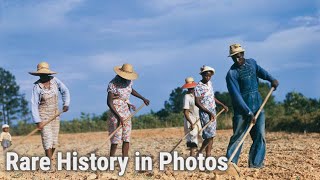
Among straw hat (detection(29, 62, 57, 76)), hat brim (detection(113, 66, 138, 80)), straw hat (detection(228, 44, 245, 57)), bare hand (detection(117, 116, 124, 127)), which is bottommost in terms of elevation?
bare hand (detection(117, 116, 124, 127))

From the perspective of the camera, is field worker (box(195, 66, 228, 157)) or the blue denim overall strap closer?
the blue denim overall strap

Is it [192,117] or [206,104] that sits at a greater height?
[206,104]

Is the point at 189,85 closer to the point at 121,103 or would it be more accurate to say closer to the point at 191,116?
the point at 191,116

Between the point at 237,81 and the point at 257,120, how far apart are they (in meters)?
0.63

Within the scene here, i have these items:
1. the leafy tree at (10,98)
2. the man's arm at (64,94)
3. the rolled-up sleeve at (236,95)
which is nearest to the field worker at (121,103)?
the man's arm at (64,94)

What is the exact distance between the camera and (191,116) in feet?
35.5

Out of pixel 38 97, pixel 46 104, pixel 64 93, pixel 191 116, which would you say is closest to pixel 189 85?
pixel 191 116

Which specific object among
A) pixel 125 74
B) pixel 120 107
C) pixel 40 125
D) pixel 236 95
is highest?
pixel 125 74

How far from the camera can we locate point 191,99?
10.7 meters

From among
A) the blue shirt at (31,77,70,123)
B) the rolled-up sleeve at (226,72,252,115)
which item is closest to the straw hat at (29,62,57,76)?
the blue shirt at (31,77,70,123)

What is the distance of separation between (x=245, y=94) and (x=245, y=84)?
14 centimetres

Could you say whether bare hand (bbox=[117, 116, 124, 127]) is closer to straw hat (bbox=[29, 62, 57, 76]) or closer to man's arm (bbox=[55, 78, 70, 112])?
man's arm (bbox=[55, 78, 70, 112])

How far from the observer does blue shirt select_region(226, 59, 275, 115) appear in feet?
27.7

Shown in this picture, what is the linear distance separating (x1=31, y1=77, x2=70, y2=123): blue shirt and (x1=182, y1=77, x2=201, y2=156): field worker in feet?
7.06
